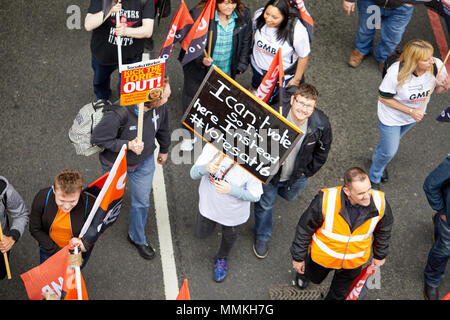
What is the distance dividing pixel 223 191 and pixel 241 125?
73 cm

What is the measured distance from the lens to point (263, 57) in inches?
295

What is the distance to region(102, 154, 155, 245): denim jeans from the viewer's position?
6438 mm

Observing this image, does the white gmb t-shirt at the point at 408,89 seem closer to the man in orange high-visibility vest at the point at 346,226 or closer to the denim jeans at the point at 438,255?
the denim jeans at the point at 438,255

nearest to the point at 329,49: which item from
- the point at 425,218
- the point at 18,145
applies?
the point at 425,218

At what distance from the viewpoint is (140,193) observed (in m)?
6.51

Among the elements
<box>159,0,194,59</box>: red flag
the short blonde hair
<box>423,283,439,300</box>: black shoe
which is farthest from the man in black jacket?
the short blonde hair

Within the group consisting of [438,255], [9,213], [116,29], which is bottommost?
[438,255]

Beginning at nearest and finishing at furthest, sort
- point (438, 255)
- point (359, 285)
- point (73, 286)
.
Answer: point (73, 286) → point (359, 285) → point (438, 255)

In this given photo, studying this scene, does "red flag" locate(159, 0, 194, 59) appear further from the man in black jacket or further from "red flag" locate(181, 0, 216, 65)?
the man in black jacket

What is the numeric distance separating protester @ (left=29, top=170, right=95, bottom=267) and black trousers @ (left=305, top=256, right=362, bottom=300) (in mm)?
2172

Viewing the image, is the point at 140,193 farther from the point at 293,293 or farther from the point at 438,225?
the point at 438,225

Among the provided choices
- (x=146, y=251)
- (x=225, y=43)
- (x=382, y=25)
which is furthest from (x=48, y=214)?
(x=382, y=25)

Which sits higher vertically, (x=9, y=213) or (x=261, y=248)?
(x=9, y=213)

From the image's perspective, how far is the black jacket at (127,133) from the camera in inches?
229
